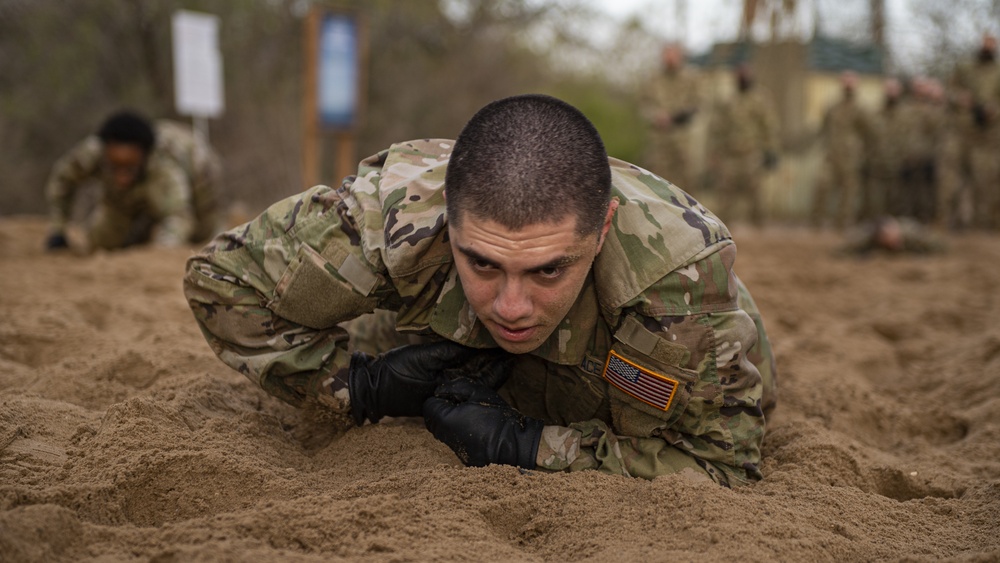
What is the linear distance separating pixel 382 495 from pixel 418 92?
1220 centimetres

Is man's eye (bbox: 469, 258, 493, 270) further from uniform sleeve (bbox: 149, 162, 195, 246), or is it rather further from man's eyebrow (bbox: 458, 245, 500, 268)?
uniform sleeve (bbox: 149, 162, 195, 246)

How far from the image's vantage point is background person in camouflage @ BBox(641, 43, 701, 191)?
409 inches

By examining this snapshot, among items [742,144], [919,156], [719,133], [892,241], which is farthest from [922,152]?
[892,241]

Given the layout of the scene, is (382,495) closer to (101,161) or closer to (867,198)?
(101,161)

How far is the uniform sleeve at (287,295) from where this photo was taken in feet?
7.39

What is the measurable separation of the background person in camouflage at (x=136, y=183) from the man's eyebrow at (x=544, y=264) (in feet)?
15.4

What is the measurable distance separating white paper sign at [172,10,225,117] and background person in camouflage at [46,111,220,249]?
1049 millimetres

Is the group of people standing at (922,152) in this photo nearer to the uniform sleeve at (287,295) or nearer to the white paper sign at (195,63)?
the white paper sign at (195,63)

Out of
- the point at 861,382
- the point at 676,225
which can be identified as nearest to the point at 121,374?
the point at 676,225

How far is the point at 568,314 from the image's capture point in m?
2.23

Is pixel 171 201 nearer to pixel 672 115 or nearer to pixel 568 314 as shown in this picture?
pixel 568 314

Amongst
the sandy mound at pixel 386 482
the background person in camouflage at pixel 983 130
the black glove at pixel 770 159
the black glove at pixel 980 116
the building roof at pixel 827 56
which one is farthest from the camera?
the building roof at pixel 827 56

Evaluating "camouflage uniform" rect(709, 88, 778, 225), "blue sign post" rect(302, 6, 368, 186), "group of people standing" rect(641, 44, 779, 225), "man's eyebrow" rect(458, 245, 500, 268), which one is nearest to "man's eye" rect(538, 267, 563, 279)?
"man's eyebrow" rect(458, 245, 500, 268)

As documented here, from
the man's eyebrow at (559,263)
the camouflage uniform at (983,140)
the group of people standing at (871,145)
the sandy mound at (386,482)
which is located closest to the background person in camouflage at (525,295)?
the man's eyebrow at (559,263)
